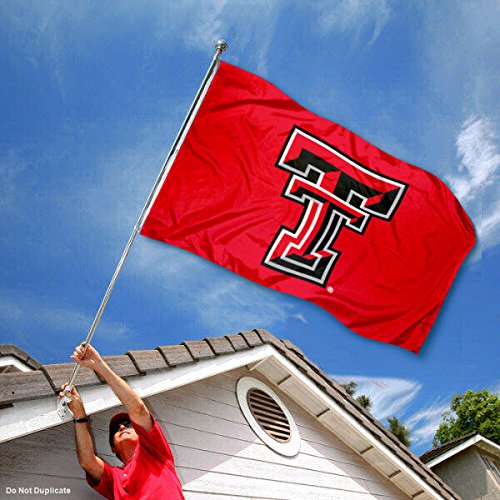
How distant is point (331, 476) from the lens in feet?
16.9

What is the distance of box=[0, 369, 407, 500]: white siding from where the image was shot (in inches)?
119

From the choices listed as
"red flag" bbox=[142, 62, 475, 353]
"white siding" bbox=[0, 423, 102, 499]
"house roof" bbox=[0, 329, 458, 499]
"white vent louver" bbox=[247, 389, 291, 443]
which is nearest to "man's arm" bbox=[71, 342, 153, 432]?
"house roof" bbox=[0, 329, 458, 499]

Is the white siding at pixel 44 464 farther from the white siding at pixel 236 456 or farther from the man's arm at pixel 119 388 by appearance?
the white siding at pixel 236 456

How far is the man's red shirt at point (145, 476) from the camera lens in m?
2.88

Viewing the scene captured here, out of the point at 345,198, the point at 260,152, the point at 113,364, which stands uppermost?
the point at 260,152

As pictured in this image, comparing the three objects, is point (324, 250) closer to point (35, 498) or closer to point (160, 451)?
point (160, 451)

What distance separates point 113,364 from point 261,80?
2612 mm

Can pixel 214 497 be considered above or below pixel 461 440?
below

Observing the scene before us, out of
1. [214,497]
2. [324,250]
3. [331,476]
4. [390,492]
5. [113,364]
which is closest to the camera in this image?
[113,364]

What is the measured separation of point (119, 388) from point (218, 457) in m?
1.72

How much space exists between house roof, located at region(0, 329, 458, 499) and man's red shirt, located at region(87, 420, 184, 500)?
50 cm

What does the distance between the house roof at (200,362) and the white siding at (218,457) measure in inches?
15.7

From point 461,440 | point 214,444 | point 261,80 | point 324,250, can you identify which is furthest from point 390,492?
point 461,440

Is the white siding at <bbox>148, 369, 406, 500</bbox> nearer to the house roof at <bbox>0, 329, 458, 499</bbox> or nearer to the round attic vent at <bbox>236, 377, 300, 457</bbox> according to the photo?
the round attic vent at <bbox>236, 377, 300, 457</bbox>
